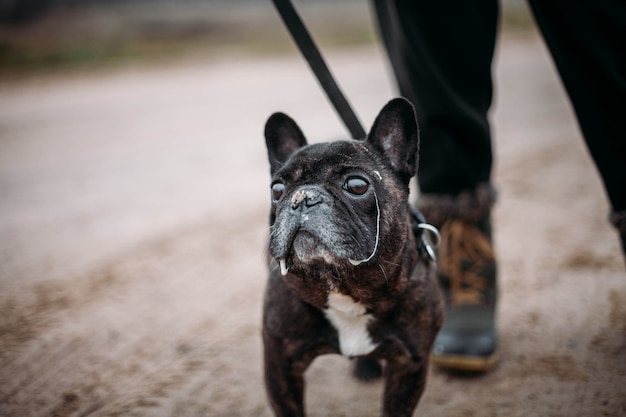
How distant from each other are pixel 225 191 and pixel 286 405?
3.49 metres

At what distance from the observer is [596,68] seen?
2.31m

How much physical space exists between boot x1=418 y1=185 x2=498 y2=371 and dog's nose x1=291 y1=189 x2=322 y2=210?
118 cm

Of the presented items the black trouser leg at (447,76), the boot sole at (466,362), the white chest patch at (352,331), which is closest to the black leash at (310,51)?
the black trouser leg at (447,76)

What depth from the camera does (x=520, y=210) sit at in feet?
14.8

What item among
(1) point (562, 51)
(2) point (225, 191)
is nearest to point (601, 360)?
(1) point (562, 51)

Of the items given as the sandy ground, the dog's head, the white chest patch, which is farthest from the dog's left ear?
the sandy ground

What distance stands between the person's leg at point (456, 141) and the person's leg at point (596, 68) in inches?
12.1

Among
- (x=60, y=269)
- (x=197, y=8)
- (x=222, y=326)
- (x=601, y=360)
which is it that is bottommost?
(x=601, y=360)

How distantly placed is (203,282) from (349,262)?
6.65 ft

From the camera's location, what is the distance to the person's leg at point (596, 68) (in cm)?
226

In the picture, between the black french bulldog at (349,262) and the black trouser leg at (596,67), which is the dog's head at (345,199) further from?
the black trouser leg at (596,67)

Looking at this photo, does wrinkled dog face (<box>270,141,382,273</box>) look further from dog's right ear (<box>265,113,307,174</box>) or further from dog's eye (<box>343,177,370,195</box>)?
dog's right ear (<box>265,113,307,174</box>)

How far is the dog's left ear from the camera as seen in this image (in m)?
1.88

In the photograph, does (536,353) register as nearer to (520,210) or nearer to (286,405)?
(286,405)
